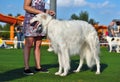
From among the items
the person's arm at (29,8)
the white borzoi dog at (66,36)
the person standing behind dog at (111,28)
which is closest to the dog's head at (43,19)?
the white borzoi dog at (66,36)

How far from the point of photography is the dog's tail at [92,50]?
730cm

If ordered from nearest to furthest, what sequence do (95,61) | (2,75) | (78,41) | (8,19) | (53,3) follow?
(2,75)
(78,41)
(95,61)
(53,3)
(8,19)

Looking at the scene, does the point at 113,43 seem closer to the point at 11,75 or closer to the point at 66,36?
the point at 66,36

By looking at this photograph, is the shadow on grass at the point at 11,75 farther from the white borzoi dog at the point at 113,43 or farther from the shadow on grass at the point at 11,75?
the white borzoi dog at the point at 113,43

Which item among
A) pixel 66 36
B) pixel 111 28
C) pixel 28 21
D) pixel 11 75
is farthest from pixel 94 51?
pixel 111 28

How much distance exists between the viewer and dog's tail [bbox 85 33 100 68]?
7.30 metres

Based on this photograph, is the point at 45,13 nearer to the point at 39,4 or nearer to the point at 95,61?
the point at 39,4

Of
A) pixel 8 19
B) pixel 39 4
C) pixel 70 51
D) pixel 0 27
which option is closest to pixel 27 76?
pixel 70 51

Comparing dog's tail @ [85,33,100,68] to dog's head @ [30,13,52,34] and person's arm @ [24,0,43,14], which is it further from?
person's arm @ [24,0,43,14]

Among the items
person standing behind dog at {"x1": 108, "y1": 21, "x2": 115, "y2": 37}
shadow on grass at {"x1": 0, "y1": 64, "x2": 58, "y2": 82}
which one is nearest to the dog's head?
shadow on grass at {"x1": 0, "y1": 64, "x2": 58, "y2": 82}

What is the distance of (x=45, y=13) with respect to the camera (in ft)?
22.3

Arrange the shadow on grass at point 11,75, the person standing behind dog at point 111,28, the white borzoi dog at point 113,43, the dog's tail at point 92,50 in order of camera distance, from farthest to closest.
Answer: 1. the person standing behind dog at point 111,28
2. the white borzoi dog at point 113,43
3. the dog's tail at point 92,50
4. the shadow on grass at point 11,75

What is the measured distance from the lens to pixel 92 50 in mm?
7406

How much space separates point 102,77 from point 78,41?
2.98ft
